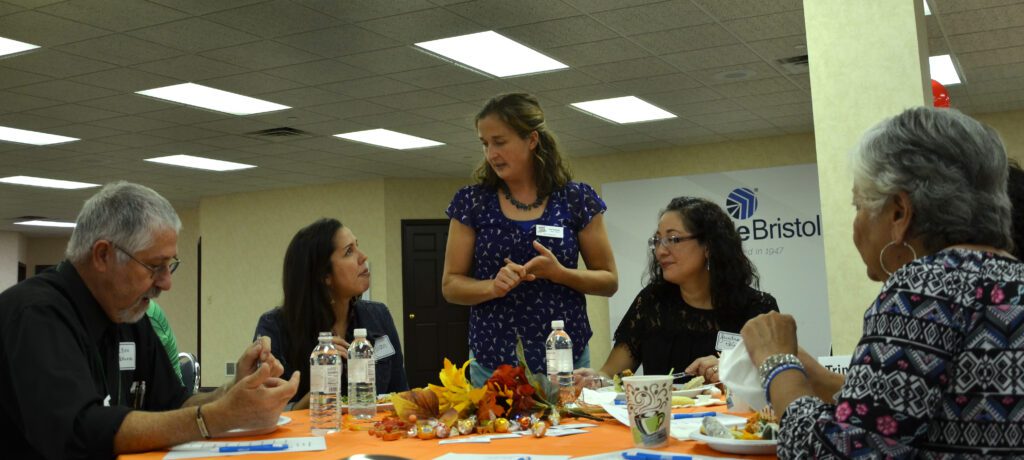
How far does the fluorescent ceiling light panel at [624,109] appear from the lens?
9008 mm

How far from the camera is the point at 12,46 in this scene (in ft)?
21.0

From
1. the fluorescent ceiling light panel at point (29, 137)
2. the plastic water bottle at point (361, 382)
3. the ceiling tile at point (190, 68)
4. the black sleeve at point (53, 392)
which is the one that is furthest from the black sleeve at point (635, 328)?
the fluorescent ceiling light panel at point (29, 137)

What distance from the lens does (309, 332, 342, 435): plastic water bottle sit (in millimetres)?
2045

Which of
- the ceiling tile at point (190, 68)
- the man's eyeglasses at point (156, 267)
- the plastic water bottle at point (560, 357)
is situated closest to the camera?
the man's eyeglasses at point (156, 267)

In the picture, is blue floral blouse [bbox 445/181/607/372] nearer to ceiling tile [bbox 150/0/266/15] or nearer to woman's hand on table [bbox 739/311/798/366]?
woman's hand on table [bbox 739/311/798/366]

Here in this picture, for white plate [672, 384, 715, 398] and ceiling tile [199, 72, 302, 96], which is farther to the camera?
ceiling tile [199, 72, 302, 96]

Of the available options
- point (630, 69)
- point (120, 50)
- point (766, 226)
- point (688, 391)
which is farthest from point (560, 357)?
point (766, 226)

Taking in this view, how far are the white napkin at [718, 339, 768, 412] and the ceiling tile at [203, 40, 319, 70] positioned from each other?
18.4 ft

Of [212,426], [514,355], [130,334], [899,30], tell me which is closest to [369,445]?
[212,426]

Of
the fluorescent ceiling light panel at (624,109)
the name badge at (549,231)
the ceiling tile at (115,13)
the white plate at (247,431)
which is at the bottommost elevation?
the white plate at (247,431)

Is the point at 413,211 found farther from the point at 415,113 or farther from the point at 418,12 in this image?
the point at 418,12

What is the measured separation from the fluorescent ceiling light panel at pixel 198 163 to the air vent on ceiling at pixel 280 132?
1639mm

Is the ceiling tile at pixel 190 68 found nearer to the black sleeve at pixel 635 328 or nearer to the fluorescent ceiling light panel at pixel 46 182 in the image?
the black sleeve at pixel 635 328

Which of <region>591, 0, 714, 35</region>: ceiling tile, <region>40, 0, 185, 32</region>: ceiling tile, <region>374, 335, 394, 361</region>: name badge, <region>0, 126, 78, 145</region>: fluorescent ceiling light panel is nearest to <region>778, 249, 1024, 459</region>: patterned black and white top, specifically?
<region>374, 335, 394, 361</region>: name badge
